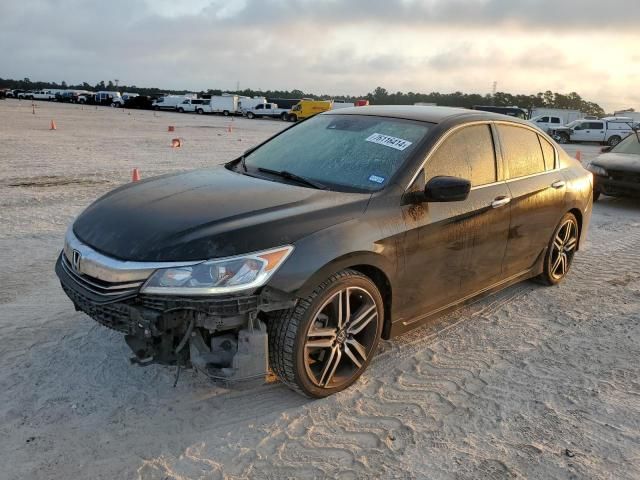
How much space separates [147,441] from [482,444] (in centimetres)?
183

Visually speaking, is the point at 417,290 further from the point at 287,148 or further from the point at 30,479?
the point at 30,479

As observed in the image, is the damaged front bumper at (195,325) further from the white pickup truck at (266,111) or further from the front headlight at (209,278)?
the white pickup truck at (266,111)

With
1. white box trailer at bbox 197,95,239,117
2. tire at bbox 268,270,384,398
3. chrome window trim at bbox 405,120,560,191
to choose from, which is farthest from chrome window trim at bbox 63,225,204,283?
white box trailer at bbox 197,95,239,117

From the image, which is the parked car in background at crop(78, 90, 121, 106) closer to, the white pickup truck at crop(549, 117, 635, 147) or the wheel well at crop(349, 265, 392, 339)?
the white pickup truck at crop(549, 117, 635, 147)

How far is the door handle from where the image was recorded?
425cm

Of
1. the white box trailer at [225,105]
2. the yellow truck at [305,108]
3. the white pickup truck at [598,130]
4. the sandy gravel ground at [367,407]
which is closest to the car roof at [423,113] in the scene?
the sandy gravel ground at [367,407]

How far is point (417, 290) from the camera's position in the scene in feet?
12.2

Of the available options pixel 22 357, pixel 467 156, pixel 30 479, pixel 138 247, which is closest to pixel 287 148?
pixel 467 156

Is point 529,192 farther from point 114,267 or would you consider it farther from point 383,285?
point 114,267

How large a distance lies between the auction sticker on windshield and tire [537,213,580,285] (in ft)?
7.20

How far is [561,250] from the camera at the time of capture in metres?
5.55

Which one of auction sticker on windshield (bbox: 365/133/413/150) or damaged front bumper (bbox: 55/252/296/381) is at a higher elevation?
auction sticker on windshield (bbox: 365/133/413/150)

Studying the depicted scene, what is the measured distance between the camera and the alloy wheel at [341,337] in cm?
325

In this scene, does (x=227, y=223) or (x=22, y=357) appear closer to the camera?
(x=227, y=223)
